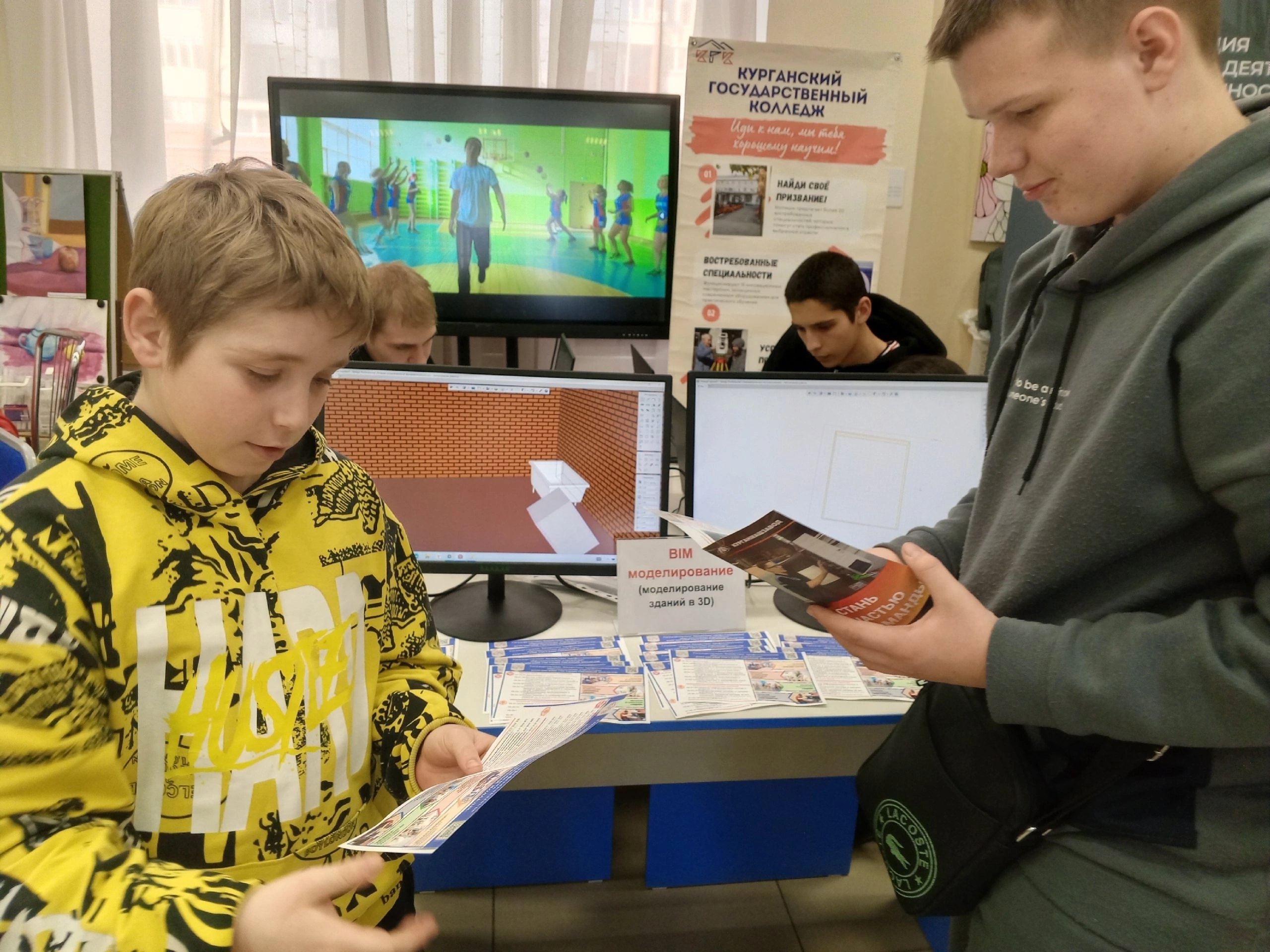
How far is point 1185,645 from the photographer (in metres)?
0.70

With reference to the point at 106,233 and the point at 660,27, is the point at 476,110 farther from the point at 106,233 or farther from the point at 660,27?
the point at 106,233

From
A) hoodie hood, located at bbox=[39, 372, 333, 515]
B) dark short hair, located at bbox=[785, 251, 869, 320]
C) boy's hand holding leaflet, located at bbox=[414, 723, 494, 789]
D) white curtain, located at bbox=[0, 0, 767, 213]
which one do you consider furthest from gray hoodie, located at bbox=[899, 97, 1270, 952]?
white curtain, located at bbox=[0, 0, 767, 213]

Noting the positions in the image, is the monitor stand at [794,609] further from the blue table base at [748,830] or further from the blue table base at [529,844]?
the blue table base at [529,844]

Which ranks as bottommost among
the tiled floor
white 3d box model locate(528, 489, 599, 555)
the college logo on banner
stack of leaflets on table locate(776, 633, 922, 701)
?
the tiled floor

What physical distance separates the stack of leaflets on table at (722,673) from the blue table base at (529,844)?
0.54 meters

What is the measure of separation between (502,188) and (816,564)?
93.0 inches

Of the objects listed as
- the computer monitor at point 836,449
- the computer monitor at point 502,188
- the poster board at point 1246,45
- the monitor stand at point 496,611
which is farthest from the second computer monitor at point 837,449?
the poster board at point 1246,45

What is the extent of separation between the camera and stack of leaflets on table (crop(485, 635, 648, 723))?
3.95 ft

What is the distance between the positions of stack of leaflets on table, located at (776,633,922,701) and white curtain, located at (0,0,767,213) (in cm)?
241

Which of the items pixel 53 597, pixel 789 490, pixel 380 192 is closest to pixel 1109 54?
pixel 789 490

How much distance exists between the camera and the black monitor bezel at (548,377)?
1.31 metres

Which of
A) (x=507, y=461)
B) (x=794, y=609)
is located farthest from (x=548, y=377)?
(x=794, y=609)

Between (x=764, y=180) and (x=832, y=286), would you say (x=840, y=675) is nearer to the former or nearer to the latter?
(x=832, y=286)

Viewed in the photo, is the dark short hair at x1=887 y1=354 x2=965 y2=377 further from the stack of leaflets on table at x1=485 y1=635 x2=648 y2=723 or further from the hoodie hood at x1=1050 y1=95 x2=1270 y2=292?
the hoodie hood at x1=1050 y1=95 x2=1270 y2=292
